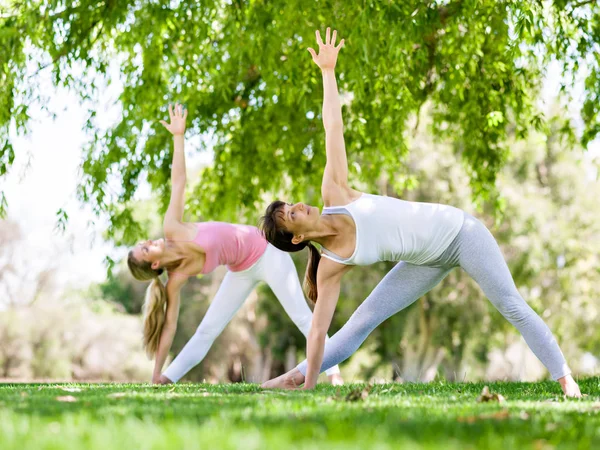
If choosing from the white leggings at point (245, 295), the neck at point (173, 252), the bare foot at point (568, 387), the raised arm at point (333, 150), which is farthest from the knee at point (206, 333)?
the bare foot at point (568, 387)

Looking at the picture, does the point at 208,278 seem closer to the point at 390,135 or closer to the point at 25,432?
the point at 390,135

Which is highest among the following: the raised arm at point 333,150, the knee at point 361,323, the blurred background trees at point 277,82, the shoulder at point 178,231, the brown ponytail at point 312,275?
the blurred background trees at point 277,82

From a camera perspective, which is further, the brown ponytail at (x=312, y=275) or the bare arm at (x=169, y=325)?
the bare arm at (x=169, y=325)

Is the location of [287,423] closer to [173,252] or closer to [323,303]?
[323,303]

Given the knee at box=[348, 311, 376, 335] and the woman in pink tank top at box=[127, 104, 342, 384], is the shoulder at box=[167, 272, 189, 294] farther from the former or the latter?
the knee at box=[348, 311, 376, 335]

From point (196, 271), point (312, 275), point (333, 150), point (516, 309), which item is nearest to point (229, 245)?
point (196, 271)

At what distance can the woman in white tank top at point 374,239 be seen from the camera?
4949 millimetres

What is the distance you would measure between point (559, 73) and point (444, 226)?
4.94 metres

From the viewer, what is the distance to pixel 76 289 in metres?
37.6

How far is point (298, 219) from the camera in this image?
497 cm

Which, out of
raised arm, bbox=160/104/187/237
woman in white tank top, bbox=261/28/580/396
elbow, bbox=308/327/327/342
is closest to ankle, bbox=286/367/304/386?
woman in white tank top, bbox=261/28/580/396

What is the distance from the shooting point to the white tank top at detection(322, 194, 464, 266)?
4930 mm

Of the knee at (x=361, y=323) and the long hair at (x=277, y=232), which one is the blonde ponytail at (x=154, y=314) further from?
the knee at (x=361, y=323)

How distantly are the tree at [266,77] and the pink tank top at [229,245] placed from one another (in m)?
2.01
